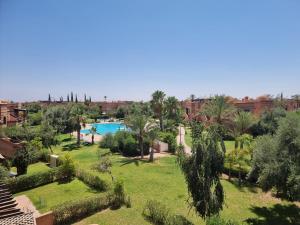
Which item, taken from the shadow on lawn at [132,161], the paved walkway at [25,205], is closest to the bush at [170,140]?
the shadow on lawn at [132,161]

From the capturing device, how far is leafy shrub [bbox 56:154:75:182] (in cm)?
2211

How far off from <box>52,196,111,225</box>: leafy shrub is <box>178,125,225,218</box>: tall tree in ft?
20.3

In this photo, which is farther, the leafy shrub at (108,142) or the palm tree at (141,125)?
the leafy shrub at (108,142)

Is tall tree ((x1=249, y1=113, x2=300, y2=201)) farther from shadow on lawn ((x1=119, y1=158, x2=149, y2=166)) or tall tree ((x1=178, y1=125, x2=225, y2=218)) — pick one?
shadow on lawn ((x1=119, y1=158, x2=149, y2=166))

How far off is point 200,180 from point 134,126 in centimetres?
1839

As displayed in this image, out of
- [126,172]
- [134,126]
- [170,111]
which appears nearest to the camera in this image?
[126,172]

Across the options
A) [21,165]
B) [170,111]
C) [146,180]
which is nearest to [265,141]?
[146,180]

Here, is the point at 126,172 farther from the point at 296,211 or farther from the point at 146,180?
the point at 296,211

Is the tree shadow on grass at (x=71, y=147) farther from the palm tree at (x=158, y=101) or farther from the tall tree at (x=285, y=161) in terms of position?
the tall tree at (x=285, y=161)

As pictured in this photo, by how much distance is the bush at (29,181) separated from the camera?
19.6 metres

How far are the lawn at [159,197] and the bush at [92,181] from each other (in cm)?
55

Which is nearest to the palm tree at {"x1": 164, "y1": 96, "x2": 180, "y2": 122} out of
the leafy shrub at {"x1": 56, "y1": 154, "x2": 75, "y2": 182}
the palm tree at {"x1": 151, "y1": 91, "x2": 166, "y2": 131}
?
the palm tree at {"x1": 151, "y1": 91, "x2": 166, "y2": 131}

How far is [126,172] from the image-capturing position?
24.8 metres

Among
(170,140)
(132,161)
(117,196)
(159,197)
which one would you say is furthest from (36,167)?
(170,140)
